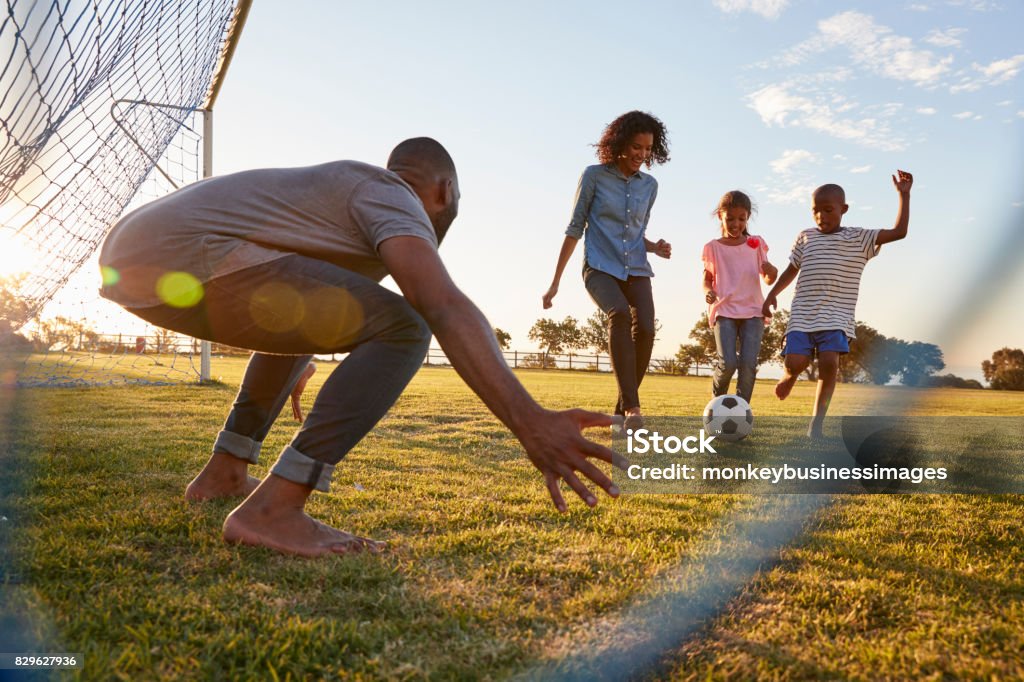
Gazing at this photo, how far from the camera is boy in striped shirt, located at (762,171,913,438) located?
17.2ft

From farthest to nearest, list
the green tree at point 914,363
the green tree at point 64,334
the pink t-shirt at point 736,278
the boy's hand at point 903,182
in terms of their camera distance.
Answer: the green tree at point 64,334, the pink t-shirt at point 736,278, the boy's hand at point 903,182, the green tree at point 914,363

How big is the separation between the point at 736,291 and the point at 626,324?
52.6 inches

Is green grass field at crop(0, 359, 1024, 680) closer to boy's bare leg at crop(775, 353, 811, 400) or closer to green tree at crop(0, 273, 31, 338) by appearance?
boy's bare leg at crop(775, 353, 811, 400)

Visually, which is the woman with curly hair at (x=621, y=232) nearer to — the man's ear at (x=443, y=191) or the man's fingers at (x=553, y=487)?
the man's ear at (x=443, y=191)

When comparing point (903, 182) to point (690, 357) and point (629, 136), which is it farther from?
point (690, 357)

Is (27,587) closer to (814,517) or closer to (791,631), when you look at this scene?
(791,631)

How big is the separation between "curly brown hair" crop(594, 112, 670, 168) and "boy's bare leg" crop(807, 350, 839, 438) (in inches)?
80.3

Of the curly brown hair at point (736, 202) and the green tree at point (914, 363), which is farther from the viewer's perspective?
the curly brown hair at point (736, 202)

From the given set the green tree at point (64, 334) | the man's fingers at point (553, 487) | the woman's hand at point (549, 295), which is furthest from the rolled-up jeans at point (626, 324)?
the green tree at point (64, 334)

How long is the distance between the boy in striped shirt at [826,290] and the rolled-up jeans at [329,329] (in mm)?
4023

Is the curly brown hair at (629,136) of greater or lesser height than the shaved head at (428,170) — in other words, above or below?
above

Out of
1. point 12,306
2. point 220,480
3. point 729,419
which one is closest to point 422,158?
point 220,480

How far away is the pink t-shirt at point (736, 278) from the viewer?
577 cm

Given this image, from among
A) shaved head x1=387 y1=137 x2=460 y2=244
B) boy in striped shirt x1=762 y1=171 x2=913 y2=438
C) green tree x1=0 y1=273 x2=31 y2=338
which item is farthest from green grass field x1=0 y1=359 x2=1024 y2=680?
green tree x1=0 y1=273 x2=31 y2=338
